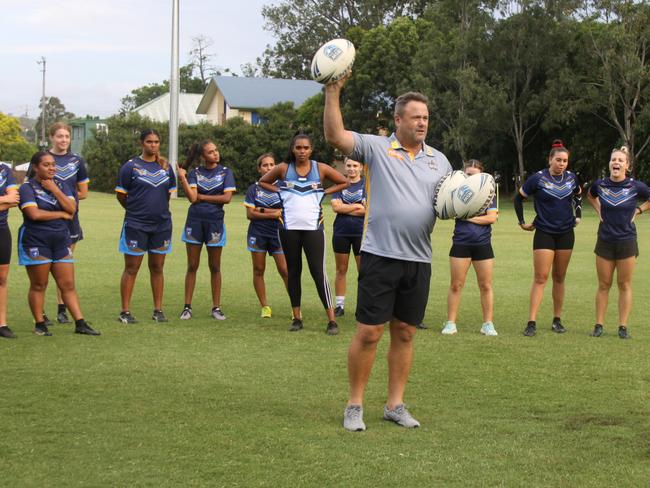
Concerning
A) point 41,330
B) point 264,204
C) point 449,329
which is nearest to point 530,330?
point 449,329

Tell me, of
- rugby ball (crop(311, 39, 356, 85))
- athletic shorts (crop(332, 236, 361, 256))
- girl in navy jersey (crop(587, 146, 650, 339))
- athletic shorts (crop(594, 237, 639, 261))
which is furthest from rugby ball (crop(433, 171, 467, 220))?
athletic shorts (crop(332, 236, 361, 256))

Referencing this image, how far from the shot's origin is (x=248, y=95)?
77750 millimetres

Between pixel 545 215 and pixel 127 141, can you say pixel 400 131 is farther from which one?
pixel 127 141

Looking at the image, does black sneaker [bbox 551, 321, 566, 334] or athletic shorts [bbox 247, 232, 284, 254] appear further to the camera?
athletic shorts [bbox 247, 232, 284, 254]

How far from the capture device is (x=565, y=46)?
49875 mm

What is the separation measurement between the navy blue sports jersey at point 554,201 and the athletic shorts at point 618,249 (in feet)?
1.43

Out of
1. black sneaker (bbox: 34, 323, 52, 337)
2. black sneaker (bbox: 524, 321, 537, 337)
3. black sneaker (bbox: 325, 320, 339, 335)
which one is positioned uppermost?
black sneaker (bbox: 524, 321, 537, 337)

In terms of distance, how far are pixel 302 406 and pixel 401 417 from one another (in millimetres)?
836

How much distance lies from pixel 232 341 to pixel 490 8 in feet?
153

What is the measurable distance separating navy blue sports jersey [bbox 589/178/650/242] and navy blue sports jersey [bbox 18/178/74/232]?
584cm

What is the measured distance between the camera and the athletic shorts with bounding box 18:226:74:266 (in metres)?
Answer: 9.29

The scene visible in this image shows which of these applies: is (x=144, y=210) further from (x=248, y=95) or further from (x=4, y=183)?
(x=248, y=95)

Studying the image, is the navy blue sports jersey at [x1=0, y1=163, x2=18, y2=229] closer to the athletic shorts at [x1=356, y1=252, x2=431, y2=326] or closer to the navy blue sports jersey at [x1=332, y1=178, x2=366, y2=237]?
the navy blue sports jersey at [x1=332, y1=178, x2=366, y2=237]

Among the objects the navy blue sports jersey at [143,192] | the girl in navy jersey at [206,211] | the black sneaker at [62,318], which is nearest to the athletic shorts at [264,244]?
the girl in navy jersey at [206,211]
